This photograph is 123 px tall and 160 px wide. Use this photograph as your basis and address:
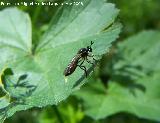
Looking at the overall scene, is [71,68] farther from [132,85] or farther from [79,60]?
[132,85]

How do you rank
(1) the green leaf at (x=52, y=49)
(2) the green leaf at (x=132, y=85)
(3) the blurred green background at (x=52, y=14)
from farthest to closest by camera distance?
(3) the blurred green background at (x=52, y=14)
(2) the green leaf at (x=132, y=85)
(1) the green leaf at (x=52, y=49)

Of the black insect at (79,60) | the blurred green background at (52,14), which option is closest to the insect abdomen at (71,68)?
the black insect at (79,60)

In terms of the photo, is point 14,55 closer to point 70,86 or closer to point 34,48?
point 34,48

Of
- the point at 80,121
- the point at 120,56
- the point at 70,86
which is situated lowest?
the point at 80,121

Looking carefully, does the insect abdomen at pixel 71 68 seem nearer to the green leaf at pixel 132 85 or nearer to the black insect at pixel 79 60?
the black insect at pixel 79 60

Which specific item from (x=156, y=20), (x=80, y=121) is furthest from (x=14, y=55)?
(x=156, y=20)

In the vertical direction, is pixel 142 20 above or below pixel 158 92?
above

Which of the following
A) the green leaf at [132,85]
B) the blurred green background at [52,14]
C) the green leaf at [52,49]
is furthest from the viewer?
the blurred green background at [52,14]
